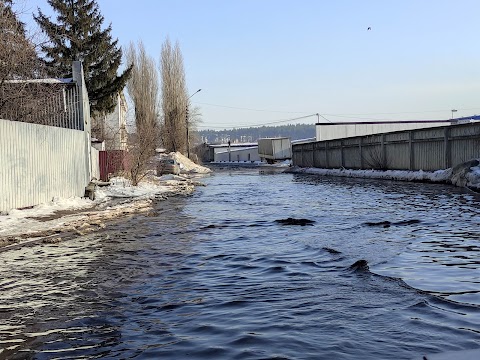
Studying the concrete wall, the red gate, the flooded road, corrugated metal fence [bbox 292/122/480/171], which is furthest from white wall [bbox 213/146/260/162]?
the flooded road

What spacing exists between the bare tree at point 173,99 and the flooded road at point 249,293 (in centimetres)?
5974

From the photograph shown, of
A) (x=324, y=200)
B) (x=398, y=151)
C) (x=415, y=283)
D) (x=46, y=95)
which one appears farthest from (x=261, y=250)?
(x=398, y=151)

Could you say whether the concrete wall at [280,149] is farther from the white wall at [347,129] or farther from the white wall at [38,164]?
the white wall at [38,164]

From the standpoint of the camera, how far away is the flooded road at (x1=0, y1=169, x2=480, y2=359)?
4777 millimetres

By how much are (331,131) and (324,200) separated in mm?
50434

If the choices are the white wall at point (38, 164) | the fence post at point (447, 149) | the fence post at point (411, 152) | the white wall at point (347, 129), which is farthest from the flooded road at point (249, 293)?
the white wall at point (347, 129)

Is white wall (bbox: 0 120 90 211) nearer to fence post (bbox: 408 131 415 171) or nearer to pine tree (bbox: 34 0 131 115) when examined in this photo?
fence post (bbox: 408 131 415 171)

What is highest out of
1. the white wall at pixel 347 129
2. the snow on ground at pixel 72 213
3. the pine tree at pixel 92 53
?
the pine tree at pixel 92 53

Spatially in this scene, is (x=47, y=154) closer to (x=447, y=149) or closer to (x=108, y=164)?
(x=108, y=164)

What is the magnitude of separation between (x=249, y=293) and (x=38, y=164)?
11.3 m

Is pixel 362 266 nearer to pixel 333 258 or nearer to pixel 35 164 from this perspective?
pixel 333 258

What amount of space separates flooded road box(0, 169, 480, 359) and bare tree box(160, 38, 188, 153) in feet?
196

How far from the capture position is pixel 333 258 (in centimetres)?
864

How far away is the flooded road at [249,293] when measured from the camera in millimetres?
4777
